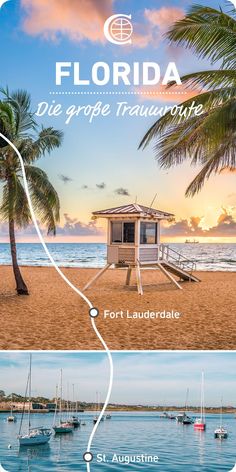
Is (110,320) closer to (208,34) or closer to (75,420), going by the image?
(75,420)

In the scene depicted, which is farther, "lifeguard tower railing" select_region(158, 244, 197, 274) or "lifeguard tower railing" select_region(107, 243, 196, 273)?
"lifeguard tower railing" select_region(158, 244, 197, 274)

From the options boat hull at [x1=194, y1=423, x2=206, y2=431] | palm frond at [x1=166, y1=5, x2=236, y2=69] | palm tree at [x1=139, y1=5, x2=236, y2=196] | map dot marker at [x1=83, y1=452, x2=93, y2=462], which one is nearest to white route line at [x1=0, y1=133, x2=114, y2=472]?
map dot marker at [x1=83, y1=452, x2=93, y2=462]

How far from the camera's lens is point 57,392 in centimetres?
220

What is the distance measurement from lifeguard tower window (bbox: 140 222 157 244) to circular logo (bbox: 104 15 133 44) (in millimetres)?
576

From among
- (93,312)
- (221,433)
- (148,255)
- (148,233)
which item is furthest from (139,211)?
(221,433)

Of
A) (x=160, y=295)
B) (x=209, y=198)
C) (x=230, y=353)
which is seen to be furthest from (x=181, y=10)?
(x=230, y=353)

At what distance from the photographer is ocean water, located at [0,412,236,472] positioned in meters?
2.13

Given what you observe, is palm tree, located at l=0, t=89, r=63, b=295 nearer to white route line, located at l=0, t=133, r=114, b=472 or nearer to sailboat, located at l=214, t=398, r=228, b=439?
white route line, located at l=0, t=133, r=114, b=472

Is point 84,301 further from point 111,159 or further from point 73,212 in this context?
point 111,159

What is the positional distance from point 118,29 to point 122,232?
652 millimetres

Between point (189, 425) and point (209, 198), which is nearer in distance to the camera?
point (189, 425)

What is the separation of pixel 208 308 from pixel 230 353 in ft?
0.69

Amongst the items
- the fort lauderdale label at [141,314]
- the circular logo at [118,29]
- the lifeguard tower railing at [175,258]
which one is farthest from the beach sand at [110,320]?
the circular logo at [118,29]

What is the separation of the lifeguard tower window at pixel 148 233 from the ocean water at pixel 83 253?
0.34ft
